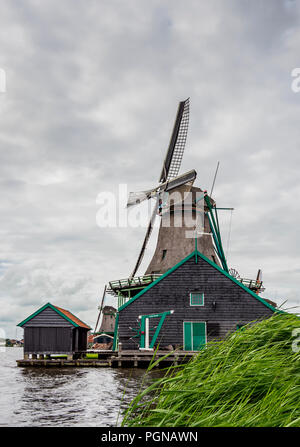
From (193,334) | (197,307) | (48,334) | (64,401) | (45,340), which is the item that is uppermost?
(197,307)

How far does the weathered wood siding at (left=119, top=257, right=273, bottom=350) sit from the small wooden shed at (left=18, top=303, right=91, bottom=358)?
15.9 ft

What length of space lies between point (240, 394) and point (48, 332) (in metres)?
24.0

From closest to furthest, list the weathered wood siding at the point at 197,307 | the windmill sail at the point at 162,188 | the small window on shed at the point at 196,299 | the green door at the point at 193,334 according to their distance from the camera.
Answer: the weathered wood siding at the point at 197,307, the green door at the point at 193,334, the small window on shed at the point at 196,299, the windmill sail at the point at 162,188

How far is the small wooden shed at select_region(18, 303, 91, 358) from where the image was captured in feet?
86.2

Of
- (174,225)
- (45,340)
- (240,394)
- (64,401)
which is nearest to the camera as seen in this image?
(240,394)

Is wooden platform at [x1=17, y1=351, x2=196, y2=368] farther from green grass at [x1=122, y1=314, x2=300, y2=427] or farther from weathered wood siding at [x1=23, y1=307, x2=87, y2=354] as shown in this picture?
green grass at [x1=122, y1=314, x2=300, y2=427]

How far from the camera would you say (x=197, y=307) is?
23.3m

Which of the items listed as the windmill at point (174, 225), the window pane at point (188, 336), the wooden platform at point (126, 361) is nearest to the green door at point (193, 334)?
the window pane at point (188, 336)

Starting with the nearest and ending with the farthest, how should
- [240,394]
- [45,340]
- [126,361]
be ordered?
[240,394]
[126,361]
[45,340]

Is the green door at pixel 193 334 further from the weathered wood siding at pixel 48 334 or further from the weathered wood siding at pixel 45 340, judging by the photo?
the weathered wood siding at pixel 45 340

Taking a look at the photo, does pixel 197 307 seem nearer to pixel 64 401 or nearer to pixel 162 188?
pixel 162 188

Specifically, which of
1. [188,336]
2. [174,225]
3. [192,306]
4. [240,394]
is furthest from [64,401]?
[174,225]

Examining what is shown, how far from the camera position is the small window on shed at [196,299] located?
23.3 metres

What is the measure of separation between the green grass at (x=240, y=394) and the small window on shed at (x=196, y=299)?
18475 millimetres
